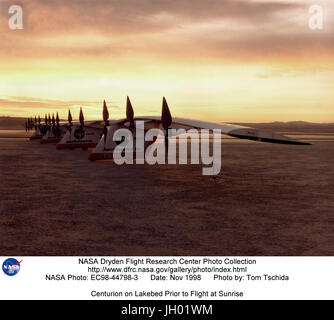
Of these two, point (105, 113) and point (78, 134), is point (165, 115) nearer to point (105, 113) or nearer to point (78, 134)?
point (105, 113)

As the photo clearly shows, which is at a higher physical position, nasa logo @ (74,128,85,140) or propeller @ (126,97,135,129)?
propeller @ (126,97,135,129)

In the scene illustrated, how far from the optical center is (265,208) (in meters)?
12.0

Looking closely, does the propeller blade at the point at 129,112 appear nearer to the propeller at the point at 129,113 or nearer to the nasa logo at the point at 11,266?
the propeller at the point at 129,113

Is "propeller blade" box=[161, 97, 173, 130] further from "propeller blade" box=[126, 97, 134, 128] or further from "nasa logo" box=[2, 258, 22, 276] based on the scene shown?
"nasa logo" box=[2, 258, 22, 276]

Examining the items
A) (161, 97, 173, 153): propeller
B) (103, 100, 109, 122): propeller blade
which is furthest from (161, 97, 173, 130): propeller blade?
(103, 100, 109, 122): propeller blade

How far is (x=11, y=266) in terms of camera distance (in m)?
6.00

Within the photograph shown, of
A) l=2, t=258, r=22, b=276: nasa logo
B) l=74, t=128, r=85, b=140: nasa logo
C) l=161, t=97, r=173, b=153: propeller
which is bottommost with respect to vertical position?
l=2, t=258, r=22, b=276: nasa logo

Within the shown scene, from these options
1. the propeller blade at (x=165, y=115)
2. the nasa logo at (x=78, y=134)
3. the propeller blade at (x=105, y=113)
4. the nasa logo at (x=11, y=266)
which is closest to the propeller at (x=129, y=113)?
the propeller blade at (x=105, y=113)

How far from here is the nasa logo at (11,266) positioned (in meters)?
5.93

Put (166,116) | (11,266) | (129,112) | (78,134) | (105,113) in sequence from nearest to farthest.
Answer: (11,266)
(166,116)
(129,112)
(105,113)
(78,134)

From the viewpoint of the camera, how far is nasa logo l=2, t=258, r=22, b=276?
5929 millimetres

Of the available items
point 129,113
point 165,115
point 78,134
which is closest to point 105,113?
point 129,113

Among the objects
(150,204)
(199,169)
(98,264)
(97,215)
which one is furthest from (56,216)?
(199,169)

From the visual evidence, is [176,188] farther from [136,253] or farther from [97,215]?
[136,253]
